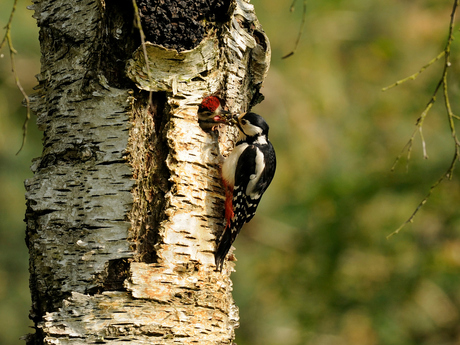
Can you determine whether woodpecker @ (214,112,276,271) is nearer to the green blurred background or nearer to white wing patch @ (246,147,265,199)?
white wing patch @ (246,147,265,199)

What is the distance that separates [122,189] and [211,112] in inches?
26.2

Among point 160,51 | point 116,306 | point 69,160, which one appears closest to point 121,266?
point 116,306

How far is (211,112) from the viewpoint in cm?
275

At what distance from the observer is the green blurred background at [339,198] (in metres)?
5.95

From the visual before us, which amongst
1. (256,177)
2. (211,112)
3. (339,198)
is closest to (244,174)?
(256,177)

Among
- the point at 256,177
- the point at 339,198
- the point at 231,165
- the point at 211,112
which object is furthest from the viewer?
the point at 339,198

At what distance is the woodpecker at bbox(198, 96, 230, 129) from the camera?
265 centimetres

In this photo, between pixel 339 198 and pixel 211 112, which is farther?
pixel 339 198

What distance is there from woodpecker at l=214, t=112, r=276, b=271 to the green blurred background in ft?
7.52

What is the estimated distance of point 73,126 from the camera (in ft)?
7.86

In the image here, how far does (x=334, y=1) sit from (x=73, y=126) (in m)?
6.31

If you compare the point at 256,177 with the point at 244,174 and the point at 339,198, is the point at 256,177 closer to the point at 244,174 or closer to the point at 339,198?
the point at 244,174

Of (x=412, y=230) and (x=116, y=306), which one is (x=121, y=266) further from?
(x=412, y=230)

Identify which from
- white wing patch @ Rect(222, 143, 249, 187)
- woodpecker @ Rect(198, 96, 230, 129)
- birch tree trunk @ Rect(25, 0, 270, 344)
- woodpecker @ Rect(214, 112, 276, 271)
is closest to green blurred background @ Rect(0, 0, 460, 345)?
woodpecker @ Rect(214, 112, 276, 271)
